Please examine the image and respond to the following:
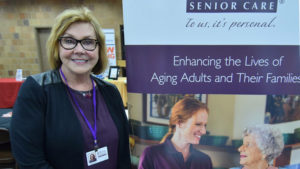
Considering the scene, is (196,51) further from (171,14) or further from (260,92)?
(260,92)

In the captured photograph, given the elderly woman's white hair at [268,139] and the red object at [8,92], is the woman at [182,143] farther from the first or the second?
the red object at [8,92]

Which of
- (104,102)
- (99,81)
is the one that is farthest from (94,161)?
(99,81)

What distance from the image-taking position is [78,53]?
987 mm

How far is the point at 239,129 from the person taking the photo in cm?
110

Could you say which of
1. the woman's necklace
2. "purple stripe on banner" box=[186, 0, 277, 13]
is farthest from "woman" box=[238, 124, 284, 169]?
the woman's necklace

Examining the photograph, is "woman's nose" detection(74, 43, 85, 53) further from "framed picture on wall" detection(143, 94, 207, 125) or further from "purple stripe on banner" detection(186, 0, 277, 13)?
"purple stripe on banner" detection(186, 0, 277, 13)

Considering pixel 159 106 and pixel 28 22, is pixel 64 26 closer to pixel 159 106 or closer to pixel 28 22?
pixel 159 106

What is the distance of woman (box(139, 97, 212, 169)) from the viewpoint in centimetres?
110

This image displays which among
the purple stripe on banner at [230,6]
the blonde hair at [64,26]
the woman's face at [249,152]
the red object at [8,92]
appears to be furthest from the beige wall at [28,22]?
the woman's face at [249,152]

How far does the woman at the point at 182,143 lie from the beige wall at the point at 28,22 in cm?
451

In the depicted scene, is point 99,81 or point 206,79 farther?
point 99,81

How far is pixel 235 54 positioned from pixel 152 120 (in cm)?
56

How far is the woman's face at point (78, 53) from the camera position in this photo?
38.5 inches

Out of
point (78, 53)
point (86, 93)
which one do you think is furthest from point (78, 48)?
point (86, 93)
